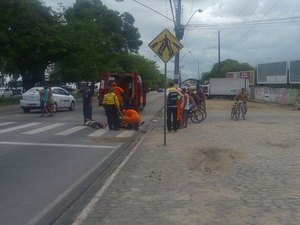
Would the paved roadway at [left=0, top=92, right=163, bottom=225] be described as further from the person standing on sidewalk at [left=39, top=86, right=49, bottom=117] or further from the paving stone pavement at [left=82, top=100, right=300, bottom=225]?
the person standing on sidewalk at [left=39, top=86, right=49, bottom=117]

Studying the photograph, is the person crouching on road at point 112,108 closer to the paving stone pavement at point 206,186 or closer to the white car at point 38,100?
the paving stone pavement at point 206,186

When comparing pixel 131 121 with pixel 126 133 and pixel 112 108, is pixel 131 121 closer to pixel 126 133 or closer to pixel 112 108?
pixel 112 108

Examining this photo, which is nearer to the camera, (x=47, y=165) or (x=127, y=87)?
(x=47, y=165)

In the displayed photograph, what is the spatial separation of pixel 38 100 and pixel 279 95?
101ft

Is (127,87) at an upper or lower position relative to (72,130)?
upper

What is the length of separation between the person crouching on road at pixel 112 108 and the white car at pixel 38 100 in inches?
410

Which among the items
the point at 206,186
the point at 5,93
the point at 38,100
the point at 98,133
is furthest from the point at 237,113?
the point at 5,93

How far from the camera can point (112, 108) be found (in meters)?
20.2

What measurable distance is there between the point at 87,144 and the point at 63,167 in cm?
433

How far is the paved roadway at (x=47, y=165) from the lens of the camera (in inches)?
311

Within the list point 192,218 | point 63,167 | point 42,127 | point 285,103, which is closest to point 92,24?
point 285,103

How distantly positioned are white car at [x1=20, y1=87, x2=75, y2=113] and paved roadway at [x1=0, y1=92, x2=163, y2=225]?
30.8 ft

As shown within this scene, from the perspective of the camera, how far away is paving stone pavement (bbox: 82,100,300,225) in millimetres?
7172

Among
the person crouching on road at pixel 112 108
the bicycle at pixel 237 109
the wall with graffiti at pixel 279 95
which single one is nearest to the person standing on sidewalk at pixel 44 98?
the person crouching on road at pixel 112 108
